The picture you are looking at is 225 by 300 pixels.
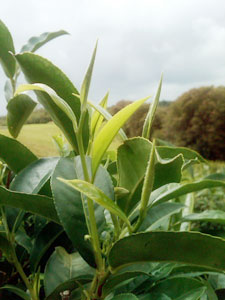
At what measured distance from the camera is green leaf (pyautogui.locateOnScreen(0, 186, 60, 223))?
0.58m

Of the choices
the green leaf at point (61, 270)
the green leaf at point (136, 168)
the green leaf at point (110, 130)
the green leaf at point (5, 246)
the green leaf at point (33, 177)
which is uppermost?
the green leaf at point (110, 130)

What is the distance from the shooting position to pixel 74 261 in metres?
0.67

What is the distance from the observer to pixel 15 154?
0.72 m

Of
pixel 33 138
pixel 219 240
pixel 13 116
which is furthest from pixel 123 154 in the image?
pixel 33 138

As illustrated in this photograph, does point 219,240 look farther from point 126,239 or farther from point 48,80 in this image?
point 48,80

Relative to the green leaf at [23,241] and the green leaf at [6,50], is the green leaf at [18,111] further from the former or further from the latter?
the green leaf at [23,241]

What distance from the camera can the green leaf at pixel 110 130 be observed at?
485 mm

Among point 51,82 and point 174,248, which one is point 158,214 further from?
point 51,82

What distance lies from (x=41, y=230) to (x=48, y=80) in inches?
11.6

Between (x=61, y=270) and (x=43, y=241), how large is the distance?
0.07 metres

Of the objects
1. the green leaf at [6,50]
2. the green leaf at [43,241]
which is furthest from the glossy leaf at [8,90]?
the green leaf at [43,241]

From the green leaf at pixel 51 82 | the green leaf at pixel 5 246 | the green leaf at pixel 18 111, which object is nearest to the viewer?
the green leaf at pixel 51 82

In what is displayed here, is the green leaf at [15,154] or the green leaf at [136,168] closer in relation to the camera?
the green leaf at [136,168]

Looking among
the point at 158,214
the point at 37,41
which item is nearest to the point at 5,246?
the point at 158,214
